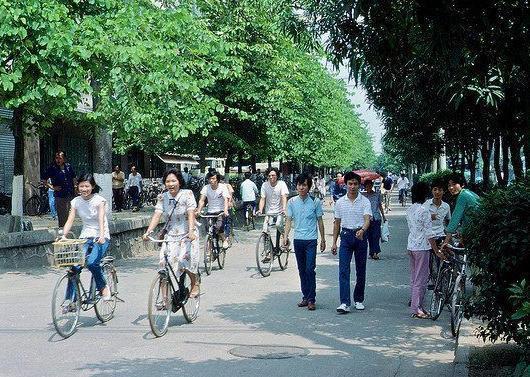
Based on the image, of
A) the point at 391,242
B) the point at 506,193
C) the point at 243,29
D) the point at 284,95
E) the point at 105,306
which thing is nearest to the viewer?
the point at 506,193

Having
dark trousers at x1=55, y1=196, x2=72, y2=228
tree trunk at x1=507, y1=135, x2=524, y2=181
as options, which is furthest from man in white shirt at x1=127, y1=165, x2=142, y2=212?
tree trunk at x1=507, y1=135, x2=524, y2=181

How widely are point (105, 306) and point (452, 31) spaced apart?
5.95m

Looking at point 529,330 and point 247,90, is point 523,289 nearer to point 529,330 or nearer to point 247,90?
point 529,330

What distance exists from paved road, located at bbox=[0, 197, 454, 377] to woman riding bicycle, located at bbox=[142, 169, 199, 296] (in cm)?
79

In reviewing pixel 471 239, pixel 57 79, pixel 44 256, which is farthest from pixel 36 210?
pixel 471 239

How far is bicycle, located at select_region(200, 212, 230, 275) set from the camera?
1492 cm

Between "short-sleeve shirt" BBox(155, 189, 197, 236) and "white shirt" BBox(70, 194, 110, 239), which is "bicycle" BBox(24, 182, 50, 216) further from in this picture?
"short-sleeve shirt" BBox(155, 189, 197, 236)

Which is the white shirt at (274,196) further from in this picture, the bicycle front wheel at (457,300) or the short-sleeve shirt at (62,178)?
the bicycle front wheel at (457,300)

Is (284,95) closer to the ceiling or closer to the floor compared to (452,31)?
closer to the ceiling

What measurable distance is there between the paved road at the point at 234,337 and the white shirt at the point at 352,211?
1.13 meters

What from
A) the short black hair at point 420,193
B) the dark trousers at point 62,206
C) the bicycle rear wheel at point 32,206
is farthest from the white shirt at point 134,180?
the short black hair at point 420,193

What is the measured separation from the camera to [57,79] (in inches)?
551

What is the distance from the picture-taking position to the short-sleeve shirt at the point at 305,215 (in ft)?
36.8

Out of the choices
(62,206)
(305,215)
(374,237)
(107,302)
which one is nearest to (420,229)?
(305,215)
